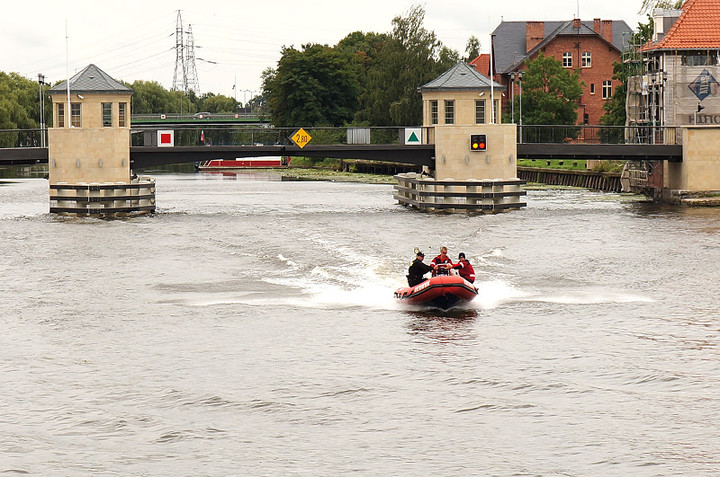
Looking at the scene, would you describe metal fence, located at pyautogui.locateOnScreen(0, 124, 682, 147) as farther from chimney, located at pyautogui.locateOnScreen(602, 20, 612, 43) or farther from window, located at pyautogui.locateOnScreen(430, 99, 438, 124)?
chimney, located at pyautogui.locateOnScreen(602, 20, 612, 43)

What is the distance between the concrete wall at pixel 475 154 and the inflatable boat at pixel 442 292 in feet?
117

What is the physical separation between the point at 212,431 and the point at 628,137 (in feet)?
214

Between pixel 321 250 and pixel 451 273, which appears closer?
pixel 451 273

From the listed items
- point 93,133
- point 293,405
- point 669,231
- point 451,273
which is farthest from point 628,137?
point 293,405

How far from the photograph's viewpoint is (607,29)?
130 m

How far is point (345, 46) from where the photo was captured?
182 meters

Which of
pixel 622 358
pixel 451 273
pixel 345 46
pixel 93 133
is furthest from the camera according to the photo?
pixel 345 46

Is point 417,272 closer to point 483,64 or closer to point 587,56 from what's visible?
point 587,56

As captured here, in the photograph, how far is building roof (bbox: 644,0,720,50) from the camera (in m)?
78.3

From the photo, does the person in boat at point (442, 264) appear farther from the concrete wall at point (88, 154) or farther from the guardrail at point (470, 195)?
the concrete wall at point (88, 154)

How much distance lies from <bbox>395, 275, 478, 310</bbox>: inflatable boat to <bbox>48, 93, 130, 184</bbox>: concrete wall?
1493 inches

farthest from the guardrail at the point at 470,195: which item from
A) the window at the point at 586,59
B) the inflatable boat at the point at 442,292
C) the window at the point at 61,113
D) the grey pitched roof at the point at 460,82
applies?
the window at the point at 586,59

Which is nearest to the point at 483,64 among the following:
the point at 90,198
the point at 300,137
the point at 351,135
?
the point at 351,135

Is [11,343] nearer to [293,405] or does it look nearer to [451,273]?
[293,405]
